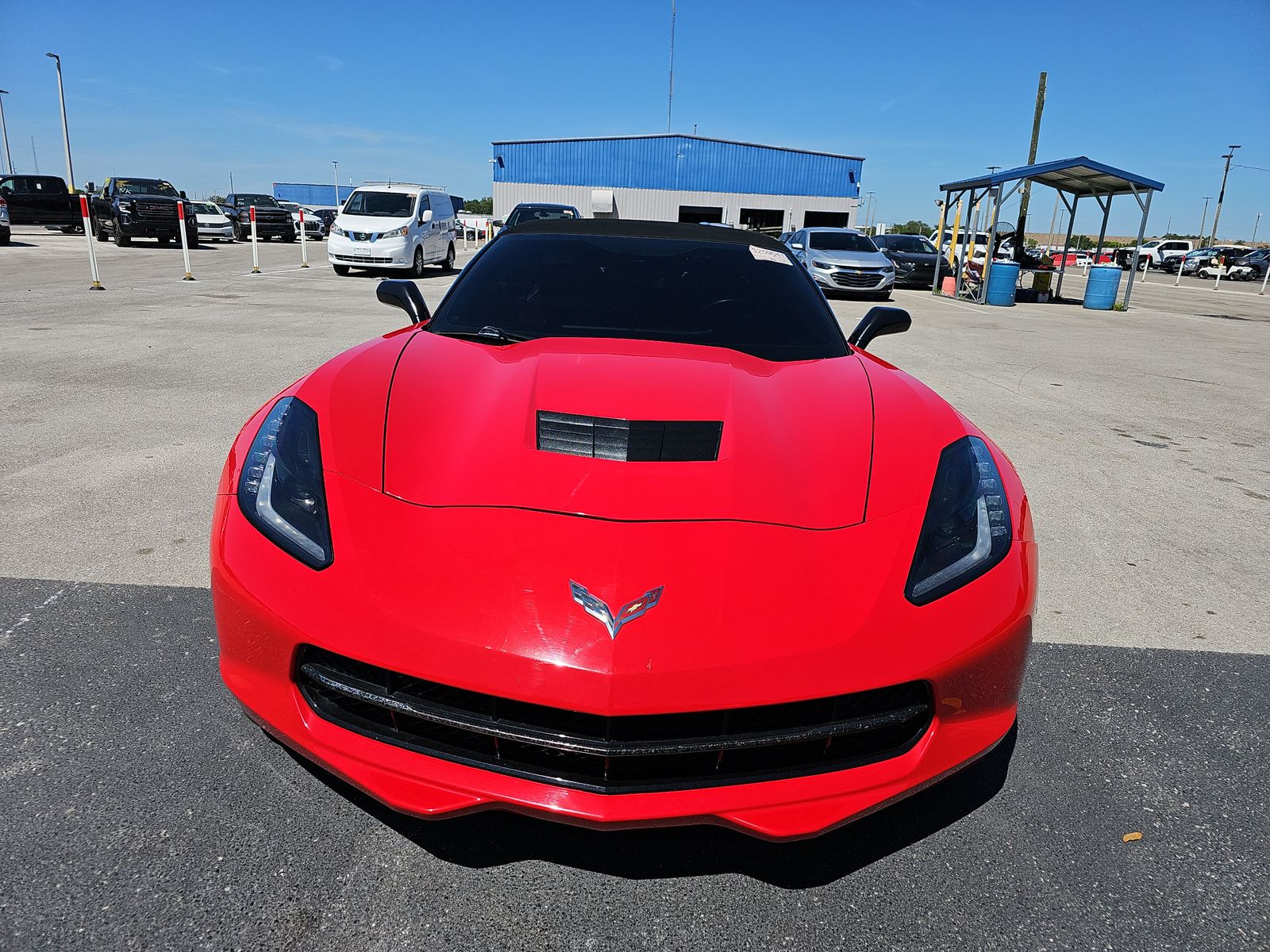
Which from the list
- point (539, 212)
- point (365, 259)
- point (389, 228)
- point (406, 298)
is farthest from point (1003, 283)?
point (406, 298)

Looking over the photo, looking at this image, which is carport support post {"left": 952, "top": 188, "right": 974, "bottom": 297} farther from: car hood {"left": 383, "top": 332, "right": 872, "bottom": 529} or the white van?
car hood {"left": 383, "top": 332, "right": 872, "bottom": 529}

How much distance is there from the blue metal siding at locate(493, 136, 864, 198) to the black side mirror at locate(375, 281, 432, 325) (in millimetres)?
43262

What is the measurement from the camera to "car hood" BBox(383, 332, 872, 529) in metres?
1.69

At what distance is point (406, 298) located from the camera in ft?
9.96

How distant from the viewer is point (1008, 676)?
1650mm

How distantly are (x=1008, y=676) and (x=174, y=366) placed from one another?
6.81 m

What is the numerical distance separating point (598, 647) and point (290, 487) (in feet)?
2.82

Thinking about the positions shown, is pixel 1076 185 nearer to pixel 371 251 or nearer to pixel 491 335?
pixel 371 251

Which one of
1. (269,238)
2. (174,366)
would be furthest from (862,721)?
(269,238)

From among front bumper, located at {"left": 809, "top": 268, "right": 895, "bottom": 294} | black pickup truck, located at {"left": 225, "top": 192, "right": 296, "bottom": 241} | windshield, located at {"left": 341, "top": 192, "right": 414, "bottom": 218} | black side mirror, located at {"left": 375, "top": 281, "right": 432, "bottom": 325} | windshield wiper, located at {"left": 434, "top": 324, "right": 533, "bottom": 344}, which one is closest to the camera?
windshield wiper, located at {"left": 434, "top": 324, "right": 533, "bottom": 344}

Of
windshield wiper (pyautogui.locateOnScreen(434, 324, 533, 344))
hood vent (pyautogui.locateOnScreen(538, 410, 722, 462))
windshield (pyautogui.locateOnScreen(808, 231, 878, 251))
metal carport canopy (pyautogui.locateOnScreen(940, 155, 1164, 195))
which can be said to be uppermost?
metal carport canopy (pyautogui.locateOnScreen(940, 155, 1164, 195))

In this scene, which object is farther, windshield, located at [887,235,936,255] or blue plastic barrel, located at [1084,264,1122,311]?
windshield, located at [887,235,936,255]

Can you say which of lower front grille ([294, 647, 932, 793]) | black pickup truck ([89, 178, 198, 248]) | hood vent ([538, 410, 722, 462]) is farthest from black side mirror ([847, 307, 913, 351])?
black pickup truck ([89, 178, 198, 248])

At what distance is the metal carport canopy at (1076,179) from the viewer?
17.4 meters
